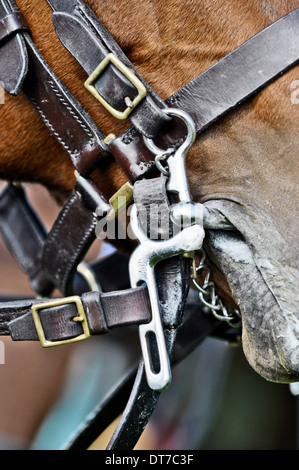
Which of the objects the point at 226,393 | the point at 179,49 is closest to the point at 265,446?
the point at 226,393

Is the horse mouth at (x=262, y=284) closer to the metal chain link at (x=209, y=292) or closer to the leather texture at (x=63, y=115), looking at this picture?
the metal chain link at (x=209, y=292)

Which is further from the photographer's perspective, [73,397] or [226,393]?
[226,393]

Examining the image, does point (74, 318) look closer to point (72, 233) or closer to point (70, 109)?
point (72, 233)

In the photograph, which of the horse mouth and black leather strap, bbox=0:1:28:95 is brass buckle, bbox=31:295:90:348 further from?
black leather strap, bbox=0:1:28:95

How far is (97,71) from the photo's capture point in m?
0.81

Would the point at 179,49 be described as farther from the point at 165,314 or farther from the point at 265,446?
the point at 265,446

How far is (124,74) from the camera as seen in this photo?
80 centimetres

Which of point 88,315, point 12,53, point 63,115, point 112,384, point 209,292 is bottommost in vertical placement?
point 112,384

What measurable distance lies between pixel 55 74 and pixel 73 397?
1032 millimetres

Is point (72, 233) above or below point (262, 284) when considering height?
above

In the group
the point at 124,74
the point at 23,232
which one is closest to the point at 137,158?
the point at 124,74

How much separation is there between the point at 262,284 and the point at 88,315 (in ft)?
0.92
